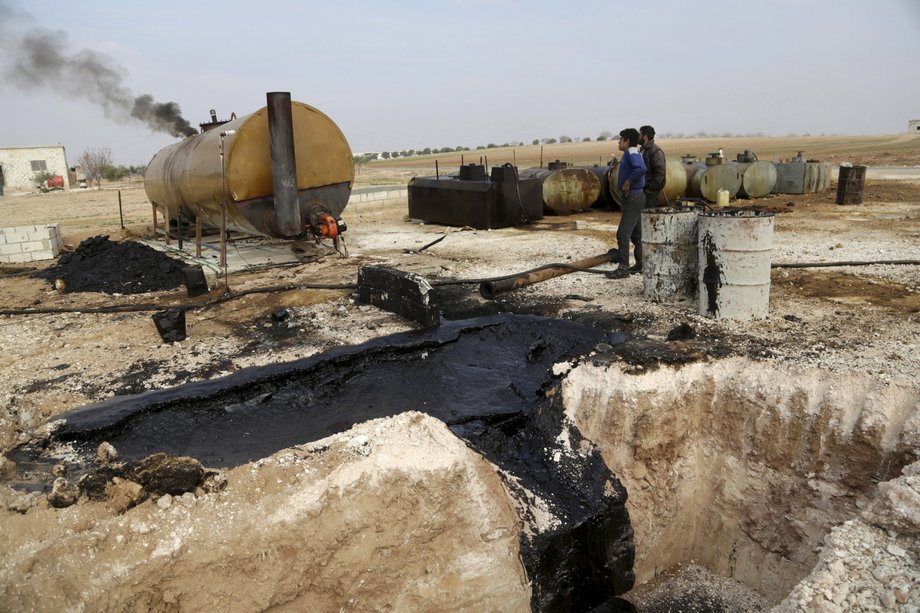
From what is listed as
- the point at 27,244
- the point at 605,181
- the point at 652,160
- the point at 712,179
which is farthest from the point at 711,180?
the point at 27,244

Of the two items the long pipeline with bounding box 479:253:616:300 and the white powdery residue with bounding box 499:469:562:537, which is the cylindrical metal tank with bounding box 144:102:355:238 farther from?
the white powdery residue with bounding box 499:469:562:537

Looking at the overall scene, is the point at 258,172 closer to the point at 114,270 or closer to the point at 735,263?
the point at 114,270

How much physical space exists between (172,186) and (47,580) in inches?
328

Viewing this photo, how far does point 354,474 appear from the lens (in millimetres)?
3529

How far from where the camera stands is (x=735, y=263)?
17.5 ft

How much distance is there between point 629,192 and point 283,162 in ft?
14.7

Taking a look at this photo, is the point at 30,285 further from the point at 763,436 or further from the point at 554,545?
the point at 763,436

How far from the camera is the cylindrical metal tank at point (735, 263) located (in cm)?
524

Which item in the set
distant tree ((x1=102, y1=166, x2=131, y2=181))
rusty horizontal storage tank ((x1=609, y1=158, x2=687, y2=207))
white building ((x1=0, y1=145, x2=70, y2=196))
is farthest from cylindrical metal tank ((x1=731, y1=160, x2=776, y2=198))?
distant tree ((x1=102, y1=166, x2=131, y2=181))

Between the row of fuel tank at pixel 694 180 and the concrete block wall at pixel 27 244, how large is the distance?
9.59m

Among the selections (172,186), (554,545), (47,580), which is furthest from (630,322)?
(172,186)

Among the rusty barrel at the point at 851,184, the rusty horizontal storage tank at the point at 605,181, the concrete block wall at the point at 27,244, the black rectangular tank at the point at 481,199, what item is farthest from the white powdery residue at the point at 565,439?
the rusty barrel at the point at 851,184

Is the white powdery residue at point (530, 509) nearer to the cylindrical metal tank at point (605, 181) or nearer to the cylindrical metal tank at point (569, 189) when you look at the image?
the cylindrical metal tank at point (569, 189)

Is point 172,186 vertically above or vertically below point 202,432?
above
